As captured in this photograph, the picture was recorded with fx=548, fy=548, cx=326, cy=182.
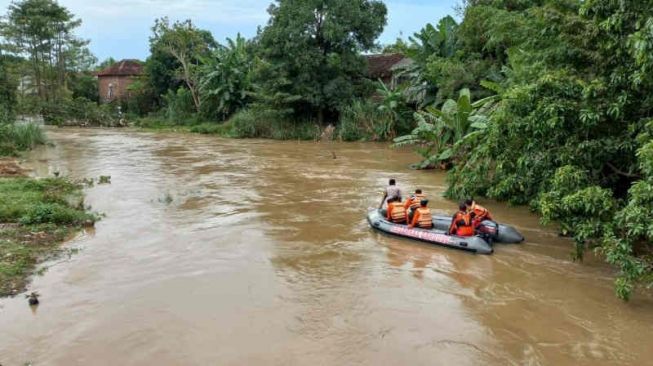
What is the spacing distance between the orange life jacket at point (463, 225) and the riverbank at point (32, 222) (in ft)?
21.7

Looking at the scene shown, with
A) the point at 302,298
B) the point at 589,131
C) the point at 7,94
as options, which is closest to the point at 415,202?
the point at 589,131

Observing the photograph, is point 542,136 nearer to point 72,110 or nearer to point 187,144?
point 187,144

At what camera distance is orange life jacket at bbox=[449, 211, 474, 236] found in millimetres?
9531

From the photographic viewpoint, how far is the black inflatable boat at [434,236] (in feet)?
30.6

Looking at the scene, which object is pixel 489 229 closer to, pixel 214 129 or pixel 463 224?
pixel 463 224

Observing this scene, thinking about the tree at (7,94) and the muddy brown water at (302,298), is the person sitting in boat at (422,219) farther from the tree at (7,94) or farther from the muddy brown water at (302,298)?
the tree at (7,94)

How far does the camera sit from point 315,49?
28719 millimetres

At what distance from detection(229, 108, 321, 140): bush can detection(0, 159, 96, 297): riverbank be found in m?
17.2

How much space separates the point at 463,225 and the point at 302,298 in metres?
3.52

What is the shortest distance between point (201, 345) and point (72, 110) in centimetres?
3902

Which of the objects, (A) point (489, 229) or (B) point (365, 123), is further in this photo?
(B) point (365, 123)

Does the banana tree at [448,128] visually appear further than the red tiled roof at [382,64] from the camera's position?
No

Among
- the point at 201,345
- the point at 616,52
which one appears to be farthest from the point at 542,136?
the point at 201,345

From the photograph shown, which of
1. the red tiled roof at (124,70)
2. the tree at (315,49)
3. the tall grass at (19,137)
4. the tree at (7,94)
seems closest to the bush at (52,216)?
the tall grass at (19,137)
